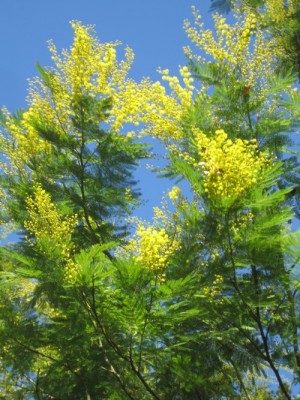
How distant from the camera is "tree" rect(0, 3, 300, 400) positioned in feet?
13.3

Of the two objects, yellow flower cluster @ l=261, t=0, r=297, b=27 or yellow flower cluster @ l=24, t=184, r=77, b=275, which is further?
yellow flower cluster @ l=261, t=0, r=297, b=27

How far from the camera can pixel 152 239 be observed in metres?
3.82

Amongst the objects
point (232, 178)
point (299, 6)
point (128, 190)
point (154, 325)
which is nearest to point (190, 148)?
point (128, 190)

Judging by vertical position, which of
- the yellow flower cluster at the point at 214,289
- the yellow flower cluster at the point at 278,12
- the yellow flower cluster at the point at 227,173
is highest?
the yellow flower cluster at the point at 278,12

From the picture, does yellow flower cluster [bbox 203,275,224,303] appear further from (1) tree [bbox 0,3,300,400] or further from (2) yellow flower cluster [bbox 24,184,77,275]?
(2) yellow flower cluster [bbox 24,184,77,275]

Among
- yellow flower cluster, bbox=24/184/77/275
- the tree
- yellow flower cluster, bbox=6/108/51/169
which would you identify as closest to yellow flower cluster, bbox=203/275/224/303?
the tree

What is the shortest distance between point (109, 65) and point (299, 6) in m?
3.98

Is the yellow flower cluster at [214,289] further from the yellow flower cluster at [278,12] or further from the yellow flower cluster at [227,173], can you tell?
the yellow flower cluster at [278,12]

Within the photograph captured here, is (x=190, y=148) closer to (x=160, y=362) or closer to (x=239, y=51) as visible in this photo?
(x=239, y=51)

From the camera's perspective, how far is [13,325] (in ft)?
15.6

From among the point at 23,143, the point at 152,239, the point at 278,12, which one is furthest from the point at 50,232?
the point at 278,12

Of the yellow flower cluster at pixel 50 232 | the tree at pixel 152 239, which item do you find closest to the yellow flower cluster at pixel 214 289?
the tree at pixel 152 239

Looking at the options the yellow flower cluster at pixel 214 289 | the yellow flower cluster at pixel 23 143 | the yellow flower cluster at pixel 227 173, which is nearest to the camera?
the yellow flower cluster at pixel 227 173

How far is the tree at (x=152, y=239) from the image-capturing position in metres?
4.06
